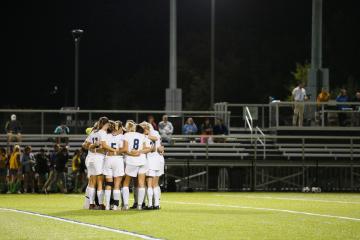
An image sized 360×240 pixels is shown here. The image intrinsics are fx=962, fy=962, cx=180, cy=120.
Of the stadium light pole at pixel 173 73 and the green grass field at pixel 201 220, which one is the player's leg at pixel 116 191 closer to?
the green grass field at pixel 201 220

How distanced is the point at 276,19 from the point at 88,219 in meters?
88.6

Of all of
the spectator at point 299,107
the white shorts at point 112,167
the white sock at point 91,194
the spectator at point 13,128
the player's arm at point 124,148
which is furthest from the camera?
the spectator at point 299,107

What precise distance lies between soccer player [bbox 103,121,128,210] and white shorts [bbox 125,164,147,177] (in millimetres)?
136

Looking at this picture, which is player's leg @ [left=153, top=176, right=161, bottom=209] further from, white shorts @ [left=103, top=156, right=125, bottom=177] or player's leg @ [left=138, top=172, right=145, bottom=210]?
white shorts @ [left=103, top=156, right=125, bottom=177]

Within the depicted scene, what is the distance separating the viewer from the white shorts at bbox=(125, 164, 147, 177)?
72.8 ft

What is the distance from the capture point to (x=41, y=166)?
3306 cm

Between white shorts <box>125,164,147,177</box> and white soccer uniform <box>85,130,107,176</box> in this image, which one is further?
white shorts <box>125,164,147,177</box>

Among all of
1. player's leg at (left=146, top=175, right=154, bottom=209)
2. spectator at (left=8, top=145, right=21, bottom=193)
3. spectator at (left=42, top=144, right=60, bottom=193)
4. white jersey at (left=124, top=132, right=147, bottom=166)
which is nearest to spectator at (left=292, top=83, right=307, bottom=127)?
spectator at (left=42, top=144, right=60, bottom=193)

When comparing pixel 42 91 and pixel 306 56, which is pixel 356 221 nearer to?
pixel 306 56

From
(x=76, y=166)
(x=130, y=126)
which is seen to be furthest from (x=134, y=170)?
(x=76, y=166)

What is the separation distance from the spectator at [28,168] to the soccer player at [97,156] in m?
11.0

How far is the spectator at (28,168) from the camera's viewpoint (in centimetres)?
3284

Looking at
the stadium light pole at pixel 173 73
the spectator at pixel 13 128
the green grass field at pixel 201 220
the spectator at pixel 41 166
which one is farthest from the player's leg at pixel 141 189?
the stadium light pole at pixel 173 73

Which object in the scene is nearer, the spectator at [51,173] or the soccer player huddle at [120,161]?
the soccer player huddle at [120,161]
